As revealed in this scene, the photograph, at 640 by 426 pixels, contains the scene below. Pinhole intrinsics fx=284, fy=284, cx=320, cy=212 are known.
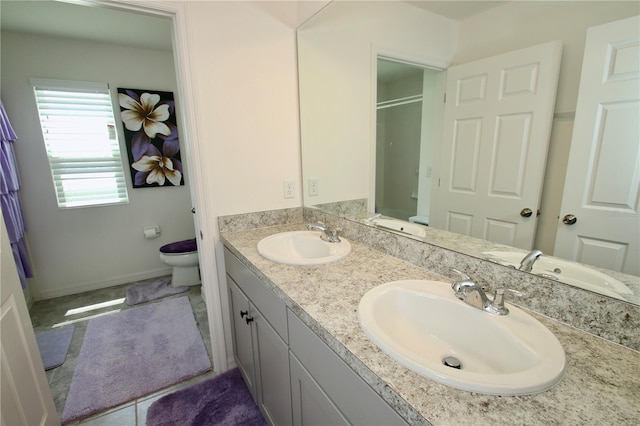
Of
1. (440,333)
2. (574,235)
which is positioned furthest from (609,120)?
(440,333)

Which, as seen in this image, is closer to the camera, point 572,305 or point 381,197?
point 572,305

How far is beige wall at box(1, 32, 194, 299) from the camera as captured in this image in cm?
239

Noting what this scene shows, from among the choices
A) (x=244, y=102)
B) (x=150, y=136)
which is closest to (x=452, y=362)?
(x=244, y=102)

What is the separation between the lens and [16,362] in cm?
107

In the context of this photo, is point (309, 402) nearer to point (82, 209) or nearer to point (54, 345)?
point (54, 345)

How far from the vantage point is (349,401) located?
0.69 metres

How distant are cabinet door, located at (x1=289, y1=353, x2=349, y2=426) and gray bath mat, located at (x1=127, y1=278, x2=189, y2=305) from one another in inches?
86.3

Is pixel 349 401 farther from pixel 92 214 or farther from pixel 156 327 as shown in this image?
pixel 92 214

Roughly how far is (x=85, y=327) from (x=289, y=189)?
200cm

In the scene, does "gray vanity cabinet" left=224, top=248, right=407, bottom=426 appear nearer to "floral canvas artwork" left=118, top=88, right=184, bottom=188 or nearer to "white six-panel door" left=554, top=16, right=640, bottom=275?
"white six-panel door" left=554, top=16, right=640, bottom=275

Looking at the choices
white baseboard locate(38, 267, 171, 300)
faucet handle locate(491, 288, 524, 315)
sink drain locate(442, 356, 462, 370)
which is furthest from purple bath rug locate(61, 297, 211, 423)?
faucet handle locate(491, 288, 524, 315)

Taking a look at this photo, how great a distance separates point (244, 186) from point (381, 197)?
78 centimetres

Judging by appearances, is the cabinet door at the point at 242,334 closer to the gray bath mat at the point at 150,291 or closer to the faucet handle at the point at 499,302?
the faucet handle at the point at 499,302

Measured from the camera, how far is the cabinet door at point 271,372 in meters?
1.05
